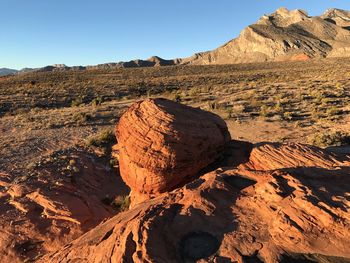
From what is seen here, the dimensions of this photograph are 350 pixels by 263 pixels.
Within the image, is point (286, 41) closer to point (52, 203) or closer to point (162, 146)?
point (162, 146)

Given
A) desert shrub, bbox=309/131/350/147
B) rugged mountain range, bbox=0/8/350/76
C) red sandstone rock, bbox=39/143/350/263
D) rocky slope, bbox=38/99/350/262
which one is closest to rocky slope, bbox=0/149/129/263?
red sandstone rock, bbox=39/143/350/263

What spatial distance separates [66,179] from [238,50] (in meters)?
132

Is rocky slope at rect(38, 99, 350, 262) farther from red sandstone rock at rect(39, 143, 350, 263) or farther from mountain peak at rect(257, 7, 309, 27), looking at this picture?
mountain peak at rect(257, 7, 309, 27)

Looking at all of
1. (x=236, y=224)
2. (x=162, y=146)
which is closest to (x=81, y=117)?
(x=162, y=146)

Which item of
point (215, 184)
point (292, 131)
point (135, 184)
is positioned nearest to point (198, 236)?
point (215, 184)

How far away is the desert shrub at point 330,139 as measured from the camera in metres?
17.2

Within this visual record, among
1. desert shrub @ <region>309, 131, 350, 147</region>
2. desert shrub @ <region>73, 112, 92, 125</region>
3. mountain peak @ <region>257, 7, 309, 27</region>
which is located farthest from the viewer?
mountain peak @ <region>257, 7, 309, 27</region>

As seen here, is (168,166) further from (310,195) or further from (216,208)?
(310,195)

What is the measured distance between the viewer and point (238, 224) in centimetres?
796

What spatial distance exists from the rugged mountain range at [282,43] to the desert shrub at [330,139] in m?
97.2

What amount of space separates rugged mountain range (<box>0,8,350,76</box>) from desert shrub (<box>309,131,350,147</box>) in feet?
319

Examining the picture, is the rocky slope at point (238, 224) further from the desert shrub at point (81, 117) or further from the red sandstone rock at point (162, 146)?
the desert shrub at point (81, 117)

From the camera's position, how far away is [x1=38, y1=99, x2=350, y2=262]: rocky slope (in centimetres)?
719

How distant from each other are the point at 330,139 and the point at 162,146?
9.35 m
